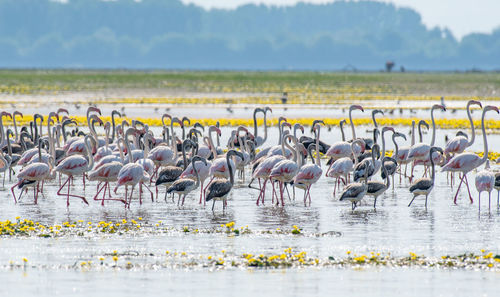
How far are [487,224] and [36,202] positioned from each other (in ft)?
28.0

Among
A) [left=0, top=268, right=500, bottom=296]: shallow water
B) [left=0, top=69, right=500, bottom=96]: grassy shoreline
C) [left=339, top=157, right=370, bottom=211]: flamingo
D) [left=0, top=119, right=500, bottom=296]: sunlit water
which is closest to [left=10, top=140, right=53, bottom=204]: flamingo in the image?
[left=0, top=119, right=500, bottom=296]: sunlit water

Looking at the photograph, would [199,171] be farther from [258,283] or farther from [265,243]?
[258,283]

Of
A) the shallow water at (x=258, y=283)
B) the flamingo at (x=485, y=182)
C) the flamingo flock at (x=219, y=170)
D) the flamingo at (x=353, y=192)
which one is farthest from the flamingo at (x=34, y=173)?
the flamingo at (x=485, y=182)

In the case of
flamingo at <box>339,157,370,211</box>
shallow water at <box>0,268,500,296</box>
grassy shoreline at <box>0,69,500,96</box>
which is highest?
grassy shoreline at <box>0,69,500,96</box>

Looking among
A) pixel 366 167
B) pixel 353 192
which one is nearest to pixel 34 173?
pixel 353 192

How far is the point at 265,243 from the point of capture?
13883mm

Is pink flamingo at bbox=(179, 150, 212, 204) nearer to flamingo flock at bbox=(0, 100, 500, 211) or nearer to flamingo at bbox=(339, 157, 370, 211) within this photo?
flamingo flock at bbox=(0, 100, 500, 211)

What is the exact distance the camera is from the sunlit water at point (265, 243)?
11.2 meters

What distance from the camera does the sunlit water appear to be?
11.2 metres

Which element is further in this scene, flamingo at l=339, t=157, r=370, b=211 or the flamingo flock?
the flamingo flock

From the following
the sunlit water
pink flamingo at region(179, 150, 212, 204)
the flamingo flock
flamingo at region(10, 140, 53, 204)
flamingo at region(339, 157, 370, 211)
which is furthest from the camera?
pink flamingo at region(179, 150, 212, 204)

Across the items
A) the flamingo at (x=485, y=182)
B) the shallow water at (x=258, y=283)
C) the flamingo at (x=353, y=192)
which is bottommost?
the shallow water at (x=258, y=283)

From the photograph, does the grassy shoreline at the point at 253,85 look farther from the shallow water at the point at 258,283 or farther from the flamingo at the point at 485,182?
the shallow water at the point at 258,283

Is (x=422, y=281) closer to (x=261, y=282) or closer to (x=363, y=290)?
(x=363, y=290)
